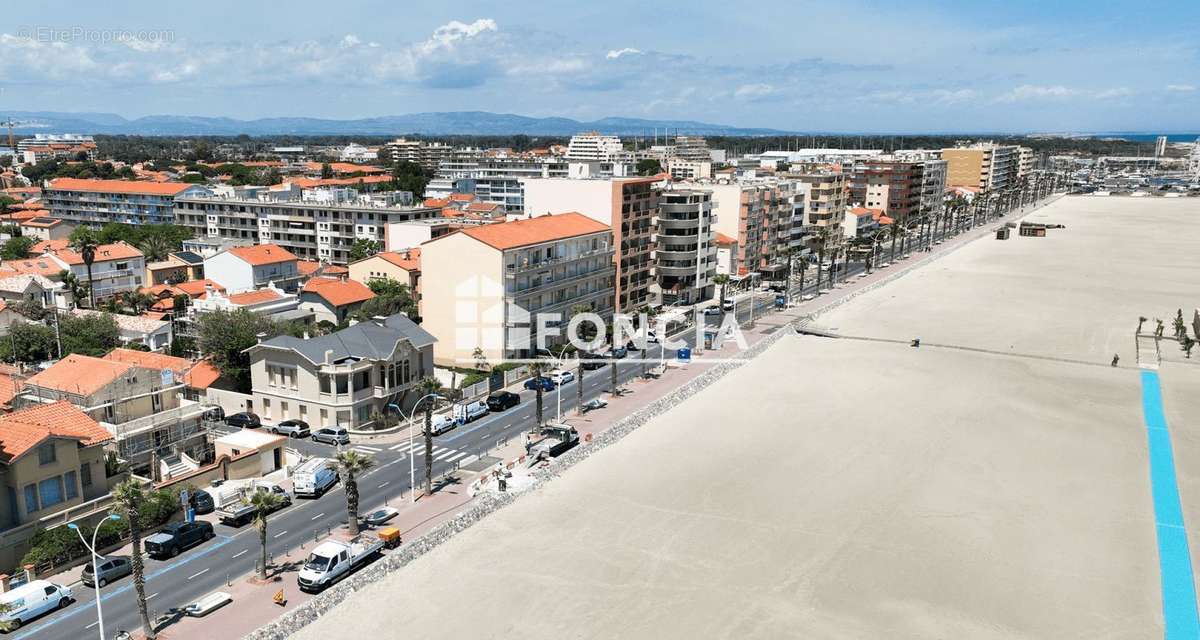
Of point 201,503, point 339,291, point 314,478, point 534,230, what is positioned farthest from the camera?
point 339,291

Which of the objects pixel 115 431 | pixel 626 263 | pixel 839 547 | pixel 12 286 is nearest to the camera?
pixel 839 547

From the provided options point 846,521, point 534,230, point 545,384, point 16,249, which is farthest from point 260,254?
point 846,521

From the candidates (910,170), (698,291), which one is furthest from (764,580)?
(910,170)

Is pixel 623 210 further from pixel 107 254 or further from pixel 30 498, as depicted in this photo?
pixel 30 498

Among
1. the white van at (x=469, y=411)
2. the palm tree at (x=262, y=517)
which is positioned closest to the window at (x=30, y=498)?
the palm tree at (x=262, y=517)

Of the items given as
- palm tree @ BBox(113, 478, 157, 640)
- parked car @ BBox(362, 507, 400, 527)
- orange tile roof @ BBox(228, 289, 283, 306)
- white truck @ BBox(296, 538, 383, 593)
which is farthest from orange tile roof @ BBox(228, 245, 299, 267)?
palm tree @ BBox(113, 478, 157, 640)

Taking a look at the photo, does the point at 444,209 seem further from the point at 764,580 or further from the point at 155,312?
the point at 764,580
